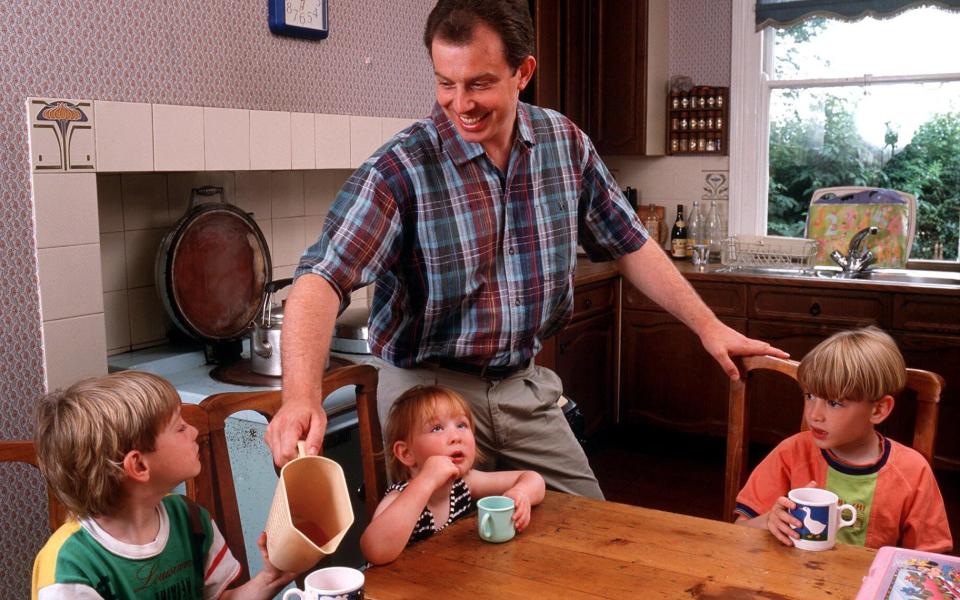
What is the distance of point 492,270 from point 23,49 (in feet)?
3.68

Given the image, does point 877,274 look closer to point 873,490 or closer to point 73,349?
point 873,490

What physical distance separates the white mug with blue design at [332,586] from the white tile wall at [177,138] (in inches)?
58.3

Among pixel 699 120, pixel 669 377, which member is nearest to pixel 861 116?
pixel 699 120

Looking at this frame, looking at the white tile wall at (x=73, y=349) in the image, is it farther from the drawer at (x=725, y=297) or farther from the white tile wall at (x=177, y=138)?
the drawer at (x=725, y=297)

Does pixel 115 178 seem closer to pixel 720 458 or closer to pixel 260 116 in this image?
pixel 260 116

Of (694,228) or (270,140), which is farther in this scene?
(694,228)

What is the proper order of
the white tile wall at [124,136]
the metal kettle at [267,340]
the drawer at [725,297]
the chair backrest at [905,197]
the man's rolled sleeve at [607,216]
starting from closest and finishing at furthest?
the man's rolled sleeve at [607,216] < the white tile wall at [124,136] < the metal kettle at [267,340] < the drawer at [725,297] < the chair backrest at [905,197]

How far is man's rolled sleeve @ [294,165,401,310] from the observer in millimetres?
1562

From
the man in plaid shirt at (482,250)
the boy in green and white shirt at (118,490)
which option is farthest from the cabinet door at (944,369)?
the boy in green and white shirt at (118,490)

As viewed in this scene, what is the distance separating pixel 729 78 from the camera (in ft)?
14.4

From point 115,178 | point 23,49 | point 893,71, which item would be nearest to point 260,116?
point 115,178

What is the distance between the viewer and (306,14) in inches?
105

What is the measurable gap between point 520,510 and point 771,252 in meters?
2.89

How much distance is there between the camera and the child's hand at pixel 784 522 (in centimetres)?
132
